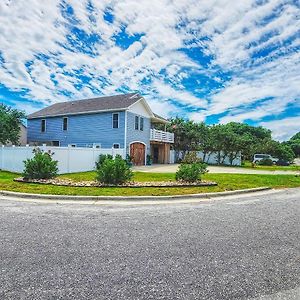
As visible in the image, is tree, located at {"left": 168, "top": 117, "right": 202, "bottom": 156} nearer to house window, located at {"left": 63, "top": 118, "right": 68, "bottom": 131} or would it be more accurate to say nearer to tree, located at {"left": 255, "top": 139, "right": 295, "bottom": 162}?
tree, located at {"left": 255, "top": 139, "right": 295, "bottom": 162}

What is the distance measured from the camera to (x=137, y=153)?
27.6 meters

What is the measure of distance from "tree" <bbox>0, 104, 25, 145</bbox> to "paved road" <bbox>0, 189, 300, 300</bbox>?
21811mm

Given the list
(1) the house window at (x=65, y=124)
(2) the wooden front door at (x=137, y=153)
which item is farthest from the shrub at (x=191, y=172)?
(1) the house window at (x=65, y=124)

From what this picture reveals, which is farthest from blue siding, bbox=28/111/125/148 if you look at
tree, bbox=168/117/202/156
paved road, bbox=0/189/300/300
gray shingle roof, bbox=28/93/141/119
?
paved road, bbox=0/189/300/300

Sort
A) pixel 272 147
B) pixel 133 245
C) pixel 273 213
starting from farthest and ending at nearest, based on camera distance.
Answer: pixel 272 147 < pixel 273 213 < pixel 133 245

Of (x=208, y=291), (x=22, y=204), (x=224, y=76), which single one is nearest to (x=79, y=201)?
(x=22, y=204)

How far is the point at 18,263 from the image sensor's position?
365 cm

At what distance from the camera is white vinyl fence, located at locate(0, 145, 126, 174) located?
55.5ft

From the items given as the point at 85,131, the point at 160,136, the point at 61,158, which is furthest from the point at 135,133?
the point at 61,158

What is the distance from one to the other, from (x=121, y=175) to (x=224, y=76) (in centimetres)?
1772

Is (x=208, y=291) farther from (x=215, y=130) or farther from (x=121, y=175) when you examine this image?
(x=215, y=130)

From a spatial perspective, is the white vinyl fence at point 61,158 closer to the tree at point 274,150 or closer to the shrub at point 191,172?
the shrub at point 191,172

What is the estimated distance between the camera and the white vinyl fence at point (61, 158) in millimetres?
16906

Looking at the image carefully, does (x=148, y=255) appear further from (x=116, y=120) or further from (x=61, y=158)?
(x=116, y=120)
